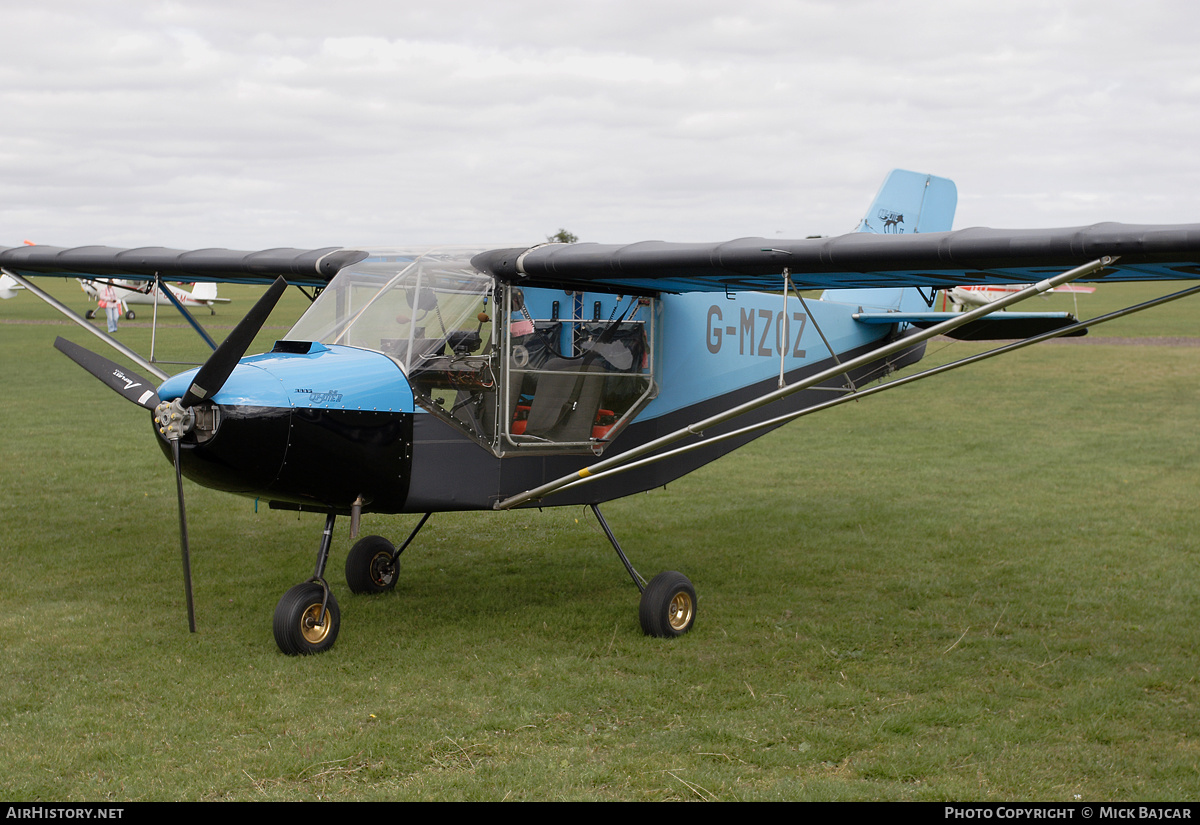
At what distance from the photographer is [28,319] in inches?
1783

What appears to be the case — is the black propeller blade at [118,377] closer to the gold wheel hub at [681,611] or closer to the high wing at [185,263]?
the high wing at [185,263]

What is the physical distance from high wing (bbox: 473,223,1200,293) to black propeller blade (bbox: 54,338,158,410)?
2402mm

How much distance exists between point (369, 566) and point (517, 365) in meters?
2.37

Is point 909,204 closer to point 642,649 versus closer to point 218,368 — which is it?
point 642,649

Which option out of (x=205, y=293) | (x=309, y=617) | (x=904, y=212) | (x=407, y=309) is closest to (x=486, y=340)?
(x=407, y=309)

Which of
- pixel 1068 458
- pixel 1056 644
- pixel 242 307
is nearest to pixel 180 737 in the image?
pixel 1056 644

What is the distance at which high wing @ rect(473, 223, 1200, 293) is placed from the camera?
18.1 feet

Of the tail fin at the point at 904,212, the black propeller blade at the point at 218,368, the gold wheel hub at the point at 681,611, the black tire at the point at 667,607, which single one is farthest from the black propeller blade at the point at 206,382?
the tail fin at the point at 904,212

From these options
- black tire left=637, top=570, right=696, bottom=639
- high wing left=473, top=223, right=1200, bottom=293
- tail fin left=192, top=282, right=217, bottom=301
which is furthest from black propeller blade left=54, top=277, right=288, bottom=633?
tail fin left=192, top=282, right=217, bottom=301

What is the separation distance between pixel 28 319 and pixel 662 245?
152 feet

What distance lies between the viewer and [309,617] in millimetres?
6734

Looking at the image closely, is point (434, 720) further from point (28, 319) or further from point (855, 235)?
point (28, 319)

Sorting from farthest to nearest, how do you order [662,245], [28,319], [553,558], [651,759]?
[28,319], [553,558], [662,245], [651,759]

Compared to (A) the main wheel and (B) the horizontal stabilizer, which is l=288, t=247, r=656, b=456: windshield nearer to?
(A) the main wheel
